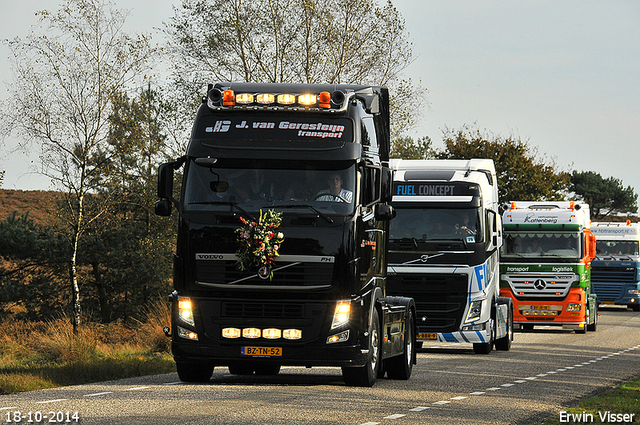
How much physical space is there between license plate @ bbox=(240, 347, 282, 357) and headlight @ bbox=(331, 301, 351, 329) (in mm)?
793

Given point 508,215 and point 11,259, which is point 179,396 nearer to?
point 508,215

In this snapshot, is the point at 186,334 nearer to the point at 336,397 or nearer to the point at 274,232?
the point at 274,232

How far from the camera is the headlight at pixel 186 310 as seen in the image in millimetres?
12643

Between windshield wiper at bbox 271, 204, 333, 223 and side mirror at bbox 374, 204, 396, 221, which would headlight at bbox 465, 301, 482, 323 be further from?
windshield wiper at bbox 271, 204, 333, 223

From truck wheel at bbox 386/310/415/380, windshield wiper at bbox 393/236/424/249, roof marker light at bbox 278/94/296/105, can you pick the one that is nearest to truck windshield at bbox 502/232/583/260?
windshield wiper at bbox 393/236/424/249

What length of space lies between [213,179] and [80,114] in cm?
2023

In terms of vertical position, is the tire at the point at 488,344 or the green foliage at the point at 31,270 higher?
the green foliage at the point at 31,270

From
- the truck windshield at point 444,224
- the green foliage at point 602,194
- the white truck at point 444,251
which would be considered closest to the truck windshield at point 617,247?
the white truck at point 444,251

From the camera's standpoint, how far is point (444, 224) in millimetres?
20156

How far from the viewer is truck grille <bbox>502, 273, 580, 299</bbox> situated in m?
29.1

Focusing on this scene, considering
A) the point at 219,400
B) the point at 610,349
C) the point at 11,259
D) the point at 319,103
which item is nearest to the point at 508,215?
the point at 610,349

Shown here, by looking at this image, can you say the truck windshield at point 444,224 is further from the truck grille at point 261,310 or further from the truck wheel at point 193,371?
the truck grille at point 261,310

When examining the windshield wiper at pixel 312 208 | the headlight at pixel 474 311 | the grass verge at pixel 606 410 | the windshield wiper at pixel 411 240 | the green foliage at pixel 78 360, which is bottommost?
the grass verge at pixel 606 410

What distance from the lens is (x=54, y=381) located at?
13602 mm
